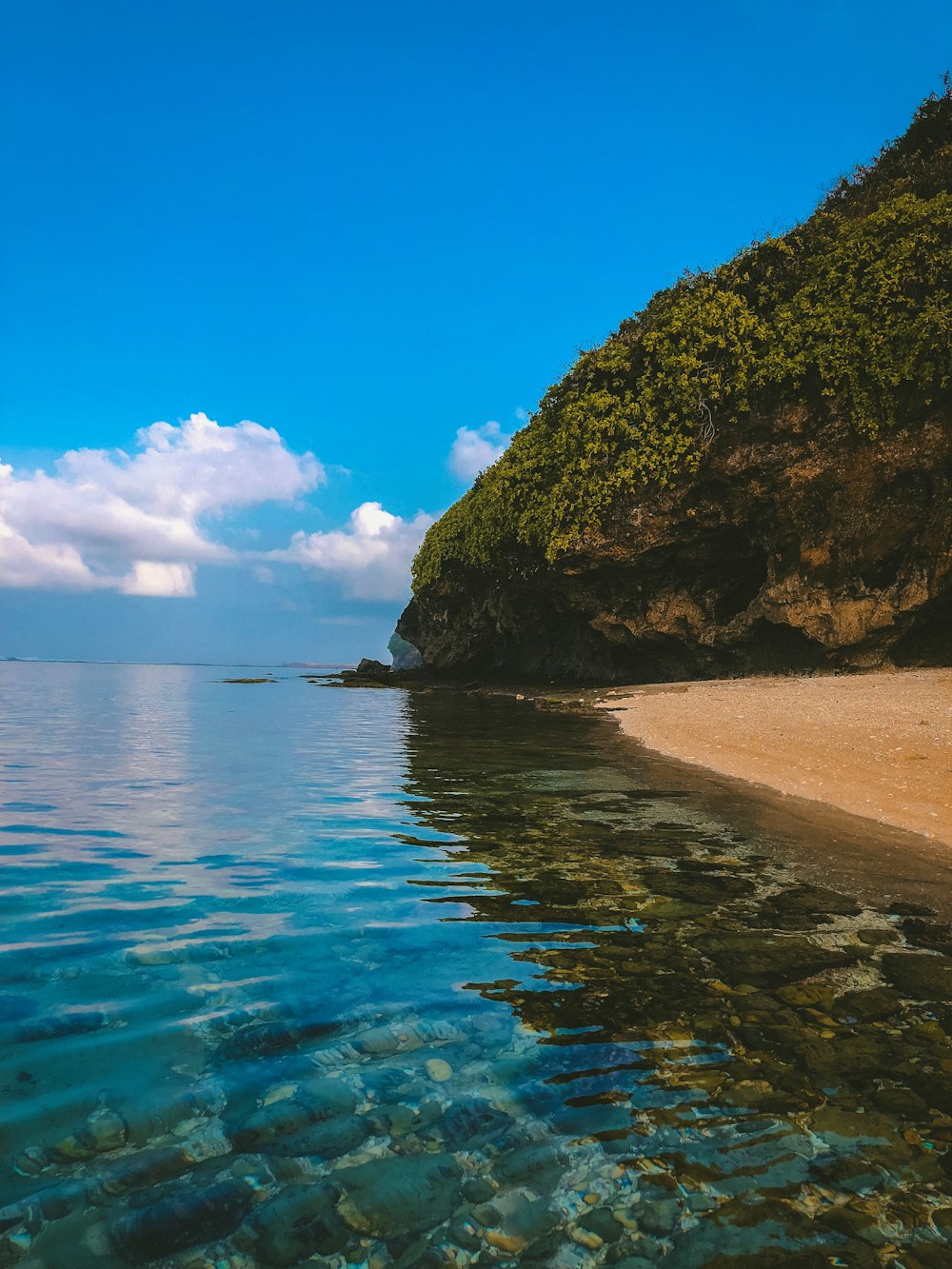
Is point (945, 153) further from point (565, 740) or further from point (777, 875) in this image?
point (777, 875)

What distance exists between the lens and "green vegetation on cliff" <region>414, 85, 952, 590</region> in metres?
20.5

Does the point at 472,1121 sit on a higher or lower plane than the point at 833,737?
lower

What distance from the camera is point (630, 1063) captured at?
3.23 meters

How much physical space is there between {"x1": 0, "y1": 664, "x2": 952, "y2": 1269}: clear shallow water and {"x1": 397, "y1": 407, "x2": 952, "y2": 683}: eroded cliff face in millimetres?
18597

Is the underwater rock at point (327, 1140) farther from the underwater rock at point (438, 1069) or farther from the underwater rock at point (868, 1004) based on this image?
the underwater rock at point (868, 1004)

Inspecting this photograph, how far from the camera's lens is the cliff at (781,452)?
21.0m

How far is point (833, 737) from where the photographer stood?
11844mm

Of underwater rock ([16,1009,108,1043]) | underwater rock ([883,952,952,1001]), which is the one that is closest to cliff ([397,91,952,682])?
underwater rock ([883,952,952,1001])

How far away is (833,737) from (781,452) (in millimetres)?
13936

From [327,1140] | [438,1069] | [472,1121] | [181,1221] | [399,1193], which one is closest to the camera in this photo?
[181,1221]

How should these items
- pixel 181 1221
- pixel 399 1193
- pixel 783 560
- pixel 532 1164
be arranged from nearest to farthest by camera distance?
1. pixel 181 1221
2. pixel 399 1193
3. pixel 532 1164
4. pixel 783 560

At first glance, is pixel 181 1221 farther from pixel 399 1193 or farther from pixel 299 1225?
pixel 399 1193

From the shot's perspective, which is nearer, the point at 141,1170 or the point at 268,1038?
the point at 141,1170

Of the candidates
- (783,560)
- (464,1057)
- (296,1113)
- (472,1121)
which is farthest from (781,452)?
(296,1113)
